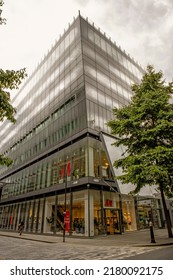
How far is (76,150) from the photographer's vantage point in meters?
26.5

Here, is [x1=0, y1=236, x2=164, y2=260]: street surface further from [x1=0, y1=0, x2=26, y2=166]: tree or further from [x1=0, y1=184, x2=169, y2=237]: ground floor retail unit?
[x1=0, y1=184, x2=169, y2=237]: ground floor retail unit

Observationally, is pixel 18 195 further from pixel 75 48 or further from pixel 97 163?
pixel 75 48

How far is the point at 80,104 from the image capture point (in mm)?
27125

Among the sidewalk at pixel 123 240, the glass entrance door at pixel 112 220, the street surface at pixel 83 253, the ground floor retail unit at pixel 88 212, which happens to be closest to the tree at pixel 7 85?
the street surface at pixel 83 253

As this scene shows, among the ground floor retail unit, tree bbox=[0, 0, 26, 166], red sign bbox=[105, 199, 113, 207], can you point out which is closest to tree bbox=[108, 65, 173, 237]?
the ground floor retail unit

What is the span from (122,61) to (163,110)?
82.3 ft

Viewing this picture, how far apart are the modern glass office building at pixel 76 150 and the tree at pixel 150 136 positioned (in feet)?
17.0

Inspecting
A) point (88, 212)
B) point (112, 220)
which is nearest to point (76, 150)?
point (88, 212)

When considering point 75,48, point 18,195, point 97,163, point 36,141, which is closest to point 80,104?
point 97,163

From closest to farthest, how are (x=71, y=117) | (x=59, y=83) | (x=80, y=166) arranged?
(x=80, y=166), (x=71, y=117), (x=59, y=83)

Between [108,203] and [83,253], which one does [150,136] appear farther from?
[108,203]

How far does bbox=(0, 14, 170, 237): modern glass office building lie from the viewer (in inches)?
920

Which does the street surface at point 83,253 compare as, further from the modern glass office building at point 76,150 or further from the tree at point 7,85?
the modern glass office building at point 76,150

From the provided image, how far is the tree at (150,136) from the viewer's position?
15.3m
